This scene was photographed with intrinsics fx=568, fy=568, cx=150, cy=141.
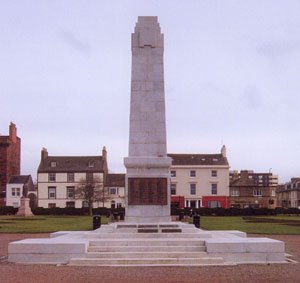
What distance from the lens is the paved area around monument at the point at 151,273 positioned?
619 inches

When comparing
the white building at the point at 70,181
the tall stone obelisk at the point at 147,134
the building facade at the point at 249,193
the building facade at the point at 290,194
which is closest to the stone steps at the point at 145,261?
the tall stone obelisk at the point at 147,134

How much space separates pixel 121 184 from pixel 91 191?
10.3 meters

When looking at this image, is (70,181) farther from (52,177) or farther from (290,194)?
(290,194)

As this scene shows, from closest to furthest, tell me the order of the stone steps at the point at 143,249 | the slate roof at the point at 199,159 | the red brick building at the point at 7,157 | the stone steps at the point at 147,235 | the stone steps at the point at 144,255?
the stone steps at the point at 144,255 < the stone steps at the point at 143,249 < the stone steps at the point at 147,235 < the slate roof at the point at 199,159 < the red brick building at the point at 7,157

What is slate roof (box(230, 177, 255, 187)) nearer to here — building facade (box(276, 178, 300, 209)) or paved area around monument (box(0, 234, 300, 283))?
building facade (box(276, 178, 300, 209))

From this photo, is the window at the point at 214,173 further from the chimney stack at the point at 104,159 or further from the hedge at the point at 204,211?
the chimney stack at the point at 104,159

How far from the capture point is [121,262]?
18906 millimetres

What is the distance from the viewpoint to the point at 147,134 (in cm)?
2500

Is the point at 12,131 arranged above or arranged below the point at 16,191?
above

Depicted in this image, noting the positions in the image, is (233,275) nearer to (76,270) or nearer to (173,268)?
(173,268)

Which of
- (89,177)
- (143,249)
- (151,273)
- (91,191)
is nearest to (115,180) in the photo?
(89,177)

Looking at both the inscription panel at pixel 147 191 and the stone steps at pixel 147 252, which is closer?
the stone steps at pixel 147 252

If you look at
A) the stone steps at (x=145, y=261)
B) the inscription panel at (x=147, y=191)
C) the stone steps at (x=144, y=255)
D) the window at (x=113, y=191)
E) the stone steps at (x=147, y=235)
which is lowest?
the stone steps at (x=145, y=261)

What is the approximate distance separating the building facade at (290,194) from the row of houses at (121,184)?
75.4ft
